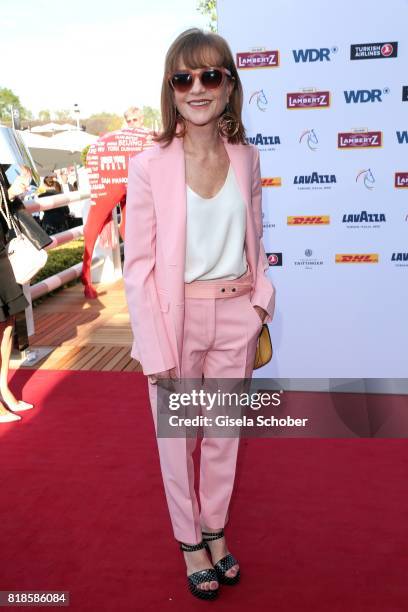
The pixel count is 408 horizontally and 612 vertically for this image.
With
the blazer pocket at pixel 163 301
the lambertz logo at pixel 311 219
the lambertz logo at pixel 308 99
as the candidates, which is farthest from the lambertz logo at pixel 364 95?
the blazer pocket at pixel 163 301

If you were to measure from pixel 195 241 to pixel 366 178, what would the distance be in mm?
2243

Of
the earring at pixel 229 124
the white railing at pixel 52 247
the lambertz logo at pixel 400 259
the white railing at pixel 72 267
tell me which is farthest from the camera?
the white railing at pixel 72 267

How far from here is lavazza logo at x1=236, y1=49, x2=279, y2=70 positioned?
3996 millimetres

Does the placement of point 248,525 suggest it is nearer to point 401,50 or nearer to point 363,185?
point 363,185

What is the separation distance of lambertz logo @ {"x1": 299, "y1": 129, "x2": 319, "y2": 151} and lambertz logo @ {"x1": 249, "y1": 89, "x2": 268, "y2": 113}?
0.30 metres

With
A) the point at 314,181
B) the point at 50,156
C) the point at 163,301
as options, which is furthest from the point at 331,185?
the point at 50,156

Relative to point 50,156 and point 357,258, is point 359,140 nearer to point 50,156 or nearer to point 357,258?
point 357,258

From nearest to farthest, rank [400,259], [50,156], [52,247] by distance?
[400,259] → [52,247] → [50,156]

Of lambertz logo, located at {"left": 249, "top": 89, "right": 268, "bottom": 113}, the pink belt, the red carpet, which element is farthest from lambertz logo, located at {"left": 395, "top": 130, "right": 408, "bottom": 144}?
the pink belt

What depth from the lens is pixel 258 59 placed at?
4.02 meters

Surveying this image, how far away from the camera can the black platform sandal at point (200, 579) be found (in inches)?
98.6

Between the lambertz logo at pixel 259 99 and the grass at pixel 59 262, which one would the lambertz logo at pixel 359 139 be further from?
the grass at pixel 59 262

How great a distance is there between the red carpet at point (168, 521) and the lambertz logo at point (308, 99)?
2107 mm

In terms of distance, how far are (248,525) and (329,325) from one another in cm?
180
